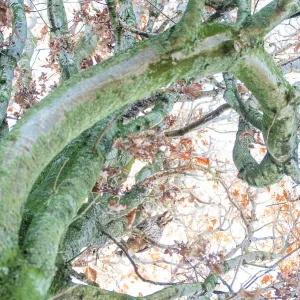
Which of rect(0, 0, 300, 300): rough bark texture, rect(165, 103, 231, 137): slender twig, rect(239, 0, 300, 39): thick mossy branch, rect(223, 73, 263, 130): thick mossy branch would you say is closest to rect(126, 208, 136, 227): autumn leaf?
rect(0, 0, 300, 300): rough bark texture

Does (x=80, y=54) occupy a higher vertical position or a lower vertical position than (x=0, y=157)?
higher

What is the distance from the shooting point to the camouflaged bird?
4.09m

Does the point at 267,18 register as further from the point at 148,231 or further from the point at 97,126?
the point at 148,231

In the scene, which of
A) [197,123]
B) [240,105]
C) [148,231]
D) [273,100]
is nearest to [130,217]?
[148,231]

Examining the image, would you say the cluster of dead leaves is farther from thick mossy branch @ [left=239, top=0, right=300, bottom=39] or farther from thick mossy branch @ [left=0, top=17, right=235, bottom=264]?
thick mossy branch @ [left=239, top=0, right=300, bottom=39]

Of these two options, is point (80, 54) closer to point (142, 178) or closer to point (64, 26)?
point (64, 26)

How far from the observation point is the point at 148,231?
412 centimetres

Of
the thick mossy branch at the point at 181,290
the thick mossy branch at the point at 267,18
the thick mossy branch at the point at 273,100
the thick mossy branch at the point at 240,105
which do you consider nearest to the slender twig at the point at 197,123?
the thick mossy branch at the point at 240,105

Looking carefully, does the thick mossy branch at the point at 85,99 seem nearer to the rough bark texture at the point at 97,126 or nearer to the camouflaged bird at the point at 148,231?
the rough bark texture at the point at 97,126

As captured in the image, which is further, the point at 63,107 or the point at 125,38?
the point at 125,38

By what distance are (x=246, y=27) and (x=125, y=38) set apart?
133 centimetres

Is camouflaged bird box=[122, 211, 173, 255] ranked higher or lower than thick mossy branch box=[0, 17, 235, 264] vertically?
higher

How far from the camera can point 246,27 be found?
7.19ft

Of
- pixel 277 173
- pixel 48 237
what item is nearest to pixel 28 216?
pixel 48 237
